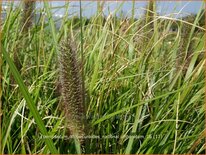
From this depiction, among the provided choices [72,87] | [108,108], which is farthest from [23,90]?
[108,108]

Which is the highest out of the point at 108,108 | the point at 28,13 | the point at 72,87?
the point at 28,13

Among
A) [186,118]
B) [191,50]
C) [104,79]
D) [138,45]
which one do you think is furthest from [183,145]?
[138,45]

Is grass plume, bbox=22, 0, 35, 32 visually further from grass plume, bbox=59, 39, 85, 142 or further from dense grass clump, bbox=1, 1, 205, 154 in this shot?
grass plume, bbox=59, 39, 85, 142

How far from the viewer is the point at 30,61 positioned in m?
1.90

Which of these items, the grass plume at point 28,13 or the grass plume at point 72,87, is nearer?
the grass plume at point 72,87

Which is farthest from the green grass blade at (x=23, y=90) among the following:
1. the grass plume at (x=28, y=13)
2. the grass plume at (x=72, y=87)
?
the grass plume at (x=28, y=13)

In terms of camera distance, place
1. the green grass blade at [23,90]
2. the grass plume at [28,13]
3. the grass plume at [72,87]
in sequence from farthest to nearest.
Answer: the grass plume at [28,13]
the grass plume at [72,87]
the green grass blade at [23,90]

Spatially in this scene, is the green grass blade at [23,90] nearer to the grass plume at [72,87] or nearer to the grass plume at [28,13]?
the grass plume at [72,87]

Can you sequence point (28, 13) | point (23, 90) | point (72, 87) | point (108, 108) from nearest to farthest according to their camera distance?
point (23, 90), point (72, 87), point (108, 108), point (28, 13)

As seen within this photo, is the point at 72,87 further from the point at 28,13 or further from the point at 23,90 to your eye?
A: the point at 28,13

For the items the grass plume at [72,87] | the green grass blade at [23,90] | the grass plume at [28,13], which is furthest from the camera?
the grass plume at [28,13]

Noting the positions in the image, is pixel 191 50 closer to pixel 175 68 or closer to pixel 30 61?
pixel 175 68

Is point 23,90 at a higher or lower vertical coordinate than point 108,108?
higher

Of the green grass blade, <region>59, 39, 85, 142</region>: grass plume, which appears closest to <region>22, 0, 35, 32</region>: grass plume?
<region>59, 39, 85, 142</region>: grass plume
